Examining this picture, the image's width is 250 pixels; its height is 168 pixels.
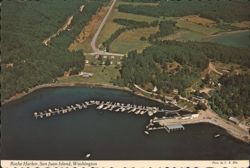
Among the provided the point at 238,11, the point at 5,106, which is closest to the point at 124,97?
the point at 5,106

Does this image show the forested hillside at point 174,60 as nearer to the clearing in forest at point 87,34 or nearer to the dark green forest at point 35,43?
the dark green forest at point 35,43

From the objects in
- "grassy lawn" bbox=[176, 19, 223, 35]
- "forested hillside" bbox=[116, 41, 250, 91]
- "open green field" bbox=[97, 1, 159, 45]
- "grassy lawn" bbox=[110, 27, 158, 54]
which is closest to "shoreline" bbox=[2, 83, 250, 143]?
"forested hillside" bbox=[116, 41, 250, 91]

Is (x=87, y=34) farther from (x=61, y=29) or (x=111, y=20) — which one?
(x=111, y=20)

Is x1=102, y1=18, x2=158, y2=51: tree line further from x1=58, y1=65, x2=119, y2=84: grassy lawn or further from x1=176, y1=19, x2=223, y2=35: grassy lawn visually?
x1=58, y1=65, x2=119, y2=84: grassy lawn

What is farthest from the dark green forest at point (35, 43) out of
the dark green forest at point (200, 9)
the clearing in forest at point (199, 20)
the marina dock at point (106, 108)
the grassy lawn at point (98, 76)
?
the clearing in forest at point (199, 20)

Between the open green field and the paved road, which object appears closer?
the paved road

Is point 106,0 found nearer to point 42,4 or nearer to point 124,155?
point 42,4
